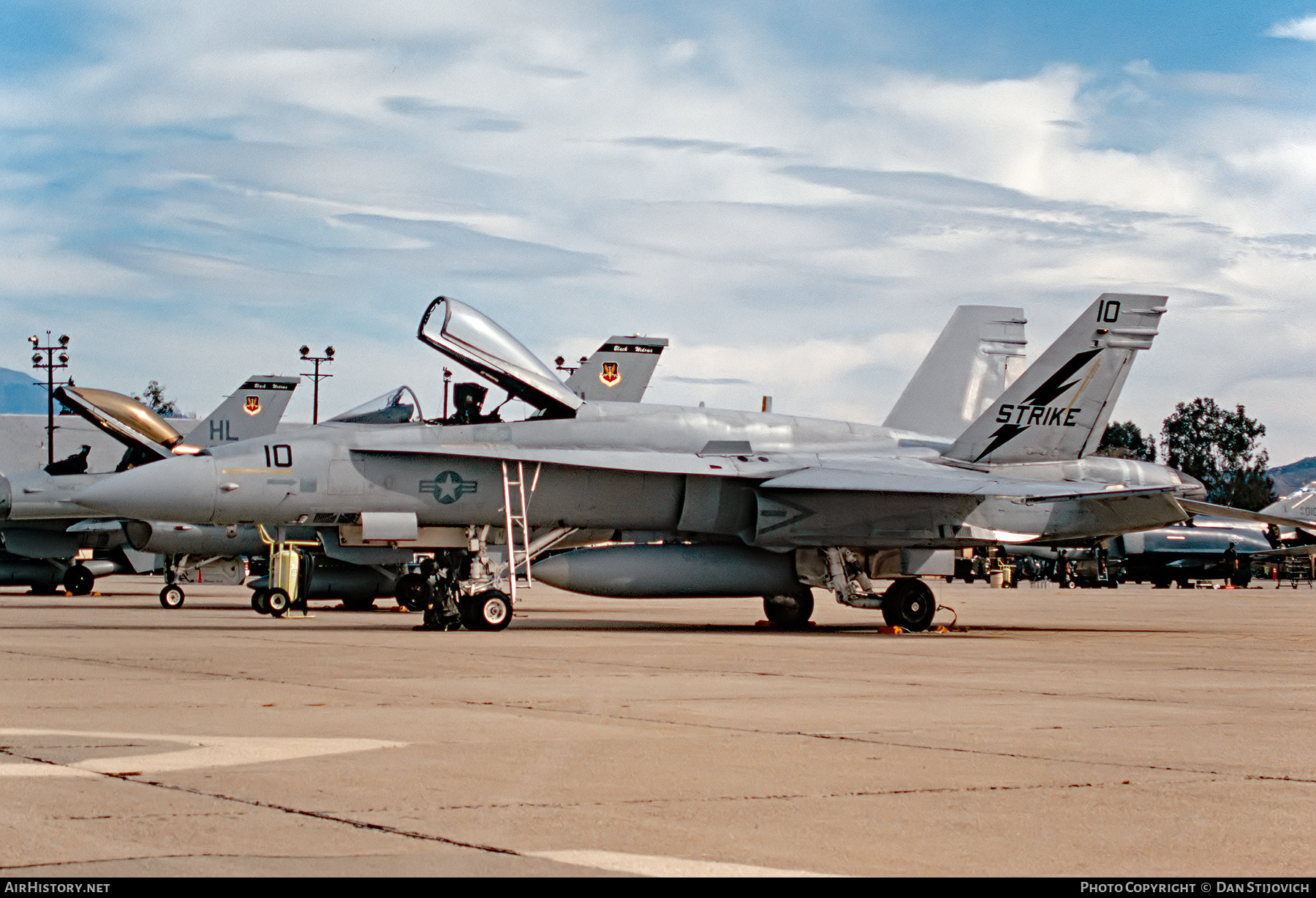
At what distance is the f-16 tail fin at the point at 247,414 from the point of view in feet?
99.0

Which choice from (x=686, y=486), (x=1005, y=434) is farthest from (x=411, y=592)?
(x=1005, y=434)

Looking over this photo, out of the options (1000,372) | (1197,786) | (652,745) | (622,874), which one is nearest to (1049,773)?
(1197,786)

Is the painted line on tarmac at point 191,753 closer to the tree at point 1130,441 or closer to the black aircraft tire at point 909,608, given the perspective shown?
the black aircraft tire at point 909,608

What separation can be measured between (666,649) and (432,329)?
4.71 meters

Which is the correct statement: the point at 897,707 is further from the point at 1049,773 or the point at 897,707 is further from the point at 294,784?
the point at 294,784

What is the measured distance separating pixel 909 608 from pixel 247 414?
17.4 m

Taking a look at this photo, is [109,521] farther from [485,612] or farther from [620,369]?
[485,612]

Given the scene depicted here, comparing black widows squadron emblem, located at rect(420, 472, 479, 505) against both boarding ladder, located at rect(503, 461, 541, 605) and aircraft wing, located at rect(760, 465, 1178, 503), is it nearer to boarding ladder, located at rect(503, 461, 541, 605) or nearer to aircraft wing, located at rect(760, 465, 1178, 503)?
boarding ladder, located at rect(503, 461, 541, 605)

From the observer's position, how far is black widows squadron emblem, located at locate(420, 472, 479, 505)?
52.4 feet

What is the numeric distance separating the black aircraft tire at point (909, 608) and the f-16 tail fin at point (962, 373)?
10.9 ft

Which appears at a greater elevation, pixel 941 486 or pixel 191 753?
pixel 941 486

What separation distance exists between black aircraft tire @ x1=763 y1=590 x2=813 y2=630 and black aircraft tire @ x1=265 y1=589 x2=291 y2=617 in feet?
22.9

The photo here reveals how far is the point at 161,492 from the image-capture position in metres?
14.8

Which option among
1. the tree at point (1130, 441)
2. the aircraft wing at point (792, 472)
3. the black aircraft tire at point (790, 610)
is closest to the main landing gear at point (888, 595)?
the black aircraft tire at point (790, 610)
